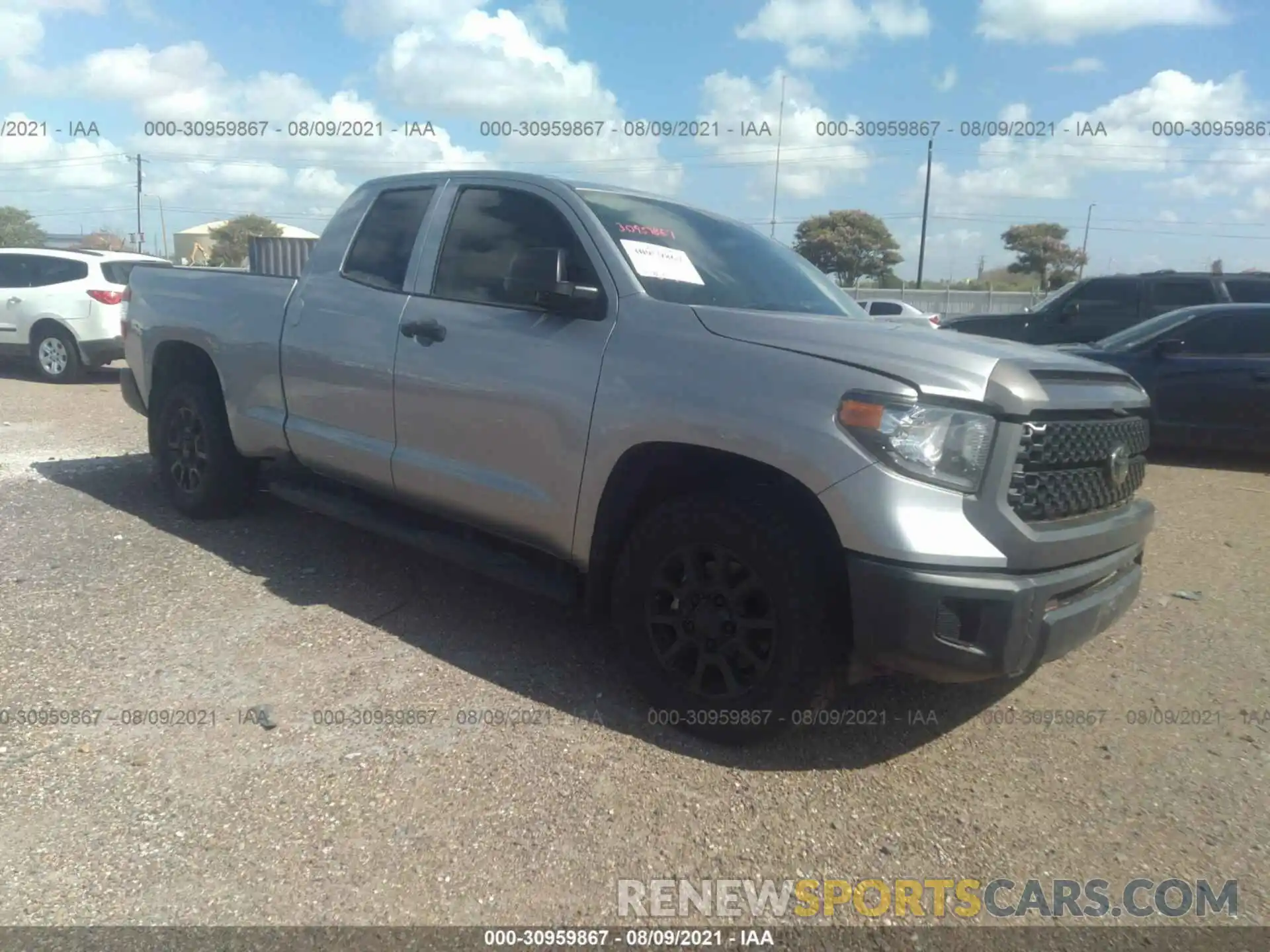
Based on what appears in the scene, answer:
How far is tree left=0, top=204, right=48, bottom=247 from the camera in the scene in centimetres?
4738

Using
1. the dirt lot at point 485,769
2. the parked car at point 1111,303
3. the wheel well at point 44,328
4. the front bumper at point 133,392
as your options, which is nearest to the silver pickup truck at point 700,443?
the dirt lot at point 485,769

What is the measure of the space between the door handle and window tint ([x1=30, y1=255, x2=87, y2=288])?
33.8 ft

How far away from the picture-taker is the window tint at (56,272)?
1224 centimetres

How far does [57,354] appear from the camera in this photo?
40.2 feet

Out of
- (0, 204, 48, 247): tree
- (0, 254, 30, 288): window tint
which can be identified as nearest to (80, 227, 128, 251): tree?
(0, 204, 48, 247): tree

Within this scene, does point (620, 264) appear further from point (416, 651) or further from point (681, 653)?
point (416, 651)


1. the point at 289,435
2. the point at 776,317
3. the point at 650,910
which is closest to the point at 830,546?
the point at 776,317

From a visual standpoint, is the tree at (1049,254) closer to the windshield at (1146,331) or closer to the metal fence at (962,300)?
the metal fence at (962,300)

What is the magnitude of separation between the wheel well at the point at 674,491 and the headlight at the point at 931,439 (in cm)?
27

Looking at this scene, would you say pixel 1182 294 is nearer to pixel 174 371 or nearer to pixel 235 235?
pixel 174 371

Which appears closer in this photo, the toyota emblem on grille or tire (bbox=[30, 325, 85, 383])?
the toyota emblem on grille

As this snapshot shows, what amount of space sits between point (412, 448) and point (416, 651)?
0.88 m

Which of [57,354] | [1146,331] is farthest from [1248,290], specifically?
[57,354]

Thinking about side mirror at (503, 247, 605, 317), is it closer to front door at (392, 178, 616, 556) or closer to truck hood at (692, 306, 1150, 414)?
front door at (392, 178, 616, 556)
